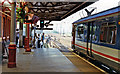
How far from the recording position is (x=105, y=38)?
9477mm

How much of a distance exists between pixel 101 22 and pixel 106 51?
1.75 meters

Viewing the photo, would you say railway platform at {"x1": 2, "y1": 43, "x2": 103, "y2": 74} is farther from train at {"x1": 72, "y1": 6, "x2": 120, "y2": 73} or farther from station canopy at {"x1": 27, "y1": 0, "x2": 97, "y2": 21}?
station canopy at {"x1": 27, "y1": 0, "x2": 97, "y2": 21}

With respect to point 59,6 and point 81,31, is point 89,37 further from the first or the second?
point 59,6

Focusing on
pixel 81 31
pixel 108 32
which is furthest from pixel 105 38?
pixel 81 31

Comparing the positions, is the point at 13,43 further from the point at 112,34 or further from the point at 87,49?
the point at 87,49

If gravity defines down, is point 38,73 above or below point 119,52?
below

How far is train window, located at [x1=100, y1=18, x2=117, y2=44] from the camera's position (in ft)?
27.9

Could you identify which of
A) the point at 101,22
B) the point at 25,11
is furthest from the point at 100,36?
the point at 25,11

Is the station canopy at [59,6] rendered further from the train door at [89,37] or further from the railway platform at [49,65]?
the railway platform at [49,65]

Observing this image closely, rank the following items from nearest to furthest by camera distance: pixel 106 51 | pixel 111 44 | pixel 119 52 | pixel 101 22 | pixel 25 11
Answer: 1. pixel 119 52
2. pixel 111 44
3. pixel 106 51
4. pixel 101 22
5. pixel 25 11

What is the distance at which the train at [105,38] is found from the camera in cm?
807

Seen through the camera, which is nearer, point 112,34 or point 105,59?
point 112,34

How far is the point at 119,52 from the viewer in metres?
7.68

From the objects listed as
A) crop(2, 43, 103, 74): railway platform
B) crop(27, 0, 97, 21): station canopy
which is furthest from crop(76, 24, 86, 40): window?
crop(2, 43, 103, 74): railway platform
